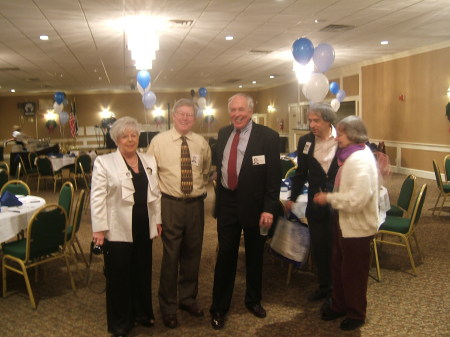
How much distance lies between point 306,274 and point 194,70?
9.51m

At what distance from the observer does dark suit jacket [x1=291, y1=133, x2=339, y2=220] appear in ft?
9.21

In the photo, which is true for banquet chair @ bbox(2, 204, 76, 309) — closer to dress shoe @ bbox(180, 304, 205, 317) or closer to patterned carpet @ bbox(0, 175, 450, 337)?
patterned carpet @ bbox(0, 175, 450, 337)

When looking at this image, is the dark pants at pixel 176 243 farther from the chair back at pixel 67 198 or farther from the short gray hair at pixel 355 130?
the chair back at pixel 67 198

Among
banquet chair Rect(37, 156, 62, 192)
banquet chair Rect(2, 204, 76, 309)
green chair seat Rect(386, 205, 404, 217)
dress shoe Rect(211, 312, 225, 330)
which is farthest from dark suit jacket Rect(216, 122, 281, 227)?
banquet chair Rect(37, 156, 62, 192)

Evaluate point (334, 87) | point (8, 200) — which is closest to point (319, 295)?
point (8, 200)

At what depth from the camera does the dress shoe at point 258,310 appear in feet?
9.44

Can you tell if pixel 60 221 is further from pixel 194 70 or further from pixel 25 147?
pixel 25 147

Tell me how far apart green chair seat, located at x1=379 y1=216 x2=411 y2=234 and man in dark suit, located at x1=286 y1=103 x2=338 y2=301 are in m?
0.97

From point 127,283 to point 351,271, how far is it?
1438 mm

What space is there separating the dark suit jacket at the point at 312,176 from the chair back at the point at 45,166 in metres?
7.15

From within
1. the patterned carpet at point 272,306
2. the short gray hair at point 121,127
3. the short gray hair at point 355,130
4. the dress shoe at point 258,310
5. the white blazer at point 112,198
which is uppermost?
the short gray hair at point 121,127

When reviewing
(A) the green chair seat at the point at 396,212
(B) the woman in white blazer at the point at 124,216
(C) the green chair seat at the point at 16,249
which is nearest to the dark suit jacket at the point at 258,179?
(B) the woman in white blazer at the point at 124,216

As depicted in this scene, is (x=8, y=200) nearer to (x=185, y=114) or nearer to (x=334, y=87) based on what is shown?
(x=185, y=114)

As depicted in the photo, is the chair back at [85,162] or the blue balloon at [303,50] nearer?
the blue balloon at [303,50]
